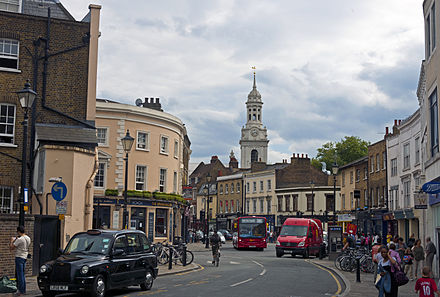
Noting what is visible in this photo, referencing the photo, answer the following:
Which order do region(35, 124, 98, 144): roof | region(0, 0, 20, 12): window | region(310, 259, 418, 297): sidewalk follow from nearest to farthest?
1. region(310, 259, 418, 297): sidewalk
2. region(35, 124, 98, 144): roof
3. region(0, 0, 20, 12): window

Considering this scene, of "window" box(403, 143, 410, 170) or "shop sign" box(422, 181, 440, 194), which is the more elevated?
"window" box(403, 143, 410, 170)

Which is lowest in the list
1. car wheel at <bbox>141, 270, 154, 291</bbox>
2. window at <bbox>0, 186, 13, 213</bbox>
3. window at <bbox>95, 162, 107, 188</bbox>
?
car wheel at <bbox>141, 270, 154, 291</bbox>

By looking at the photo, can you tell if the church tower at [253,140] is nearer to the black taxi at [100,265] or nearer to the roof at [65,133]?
the roof at [65,133]

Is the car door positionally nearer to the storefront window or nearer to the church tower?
the storefront window

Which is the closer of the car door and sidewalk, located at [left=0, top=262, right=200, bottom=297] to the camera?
the car door

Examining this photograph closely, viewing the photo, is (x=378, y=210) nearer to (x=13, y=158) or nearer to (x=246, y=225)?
(x=246, y=225)

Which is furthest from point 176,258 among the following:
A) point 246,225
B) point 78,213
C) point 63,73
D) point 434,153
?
point 246,225

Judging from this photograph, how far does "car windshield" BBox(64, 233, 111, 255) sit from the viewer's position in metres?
14.9

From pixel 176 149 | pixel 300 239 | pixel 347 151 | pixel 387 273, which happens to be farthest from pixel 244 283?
pixel 347 151

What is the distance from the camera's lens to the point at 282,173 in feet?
259

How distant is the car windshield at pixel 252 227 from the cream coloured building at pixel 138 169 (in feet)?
19.5

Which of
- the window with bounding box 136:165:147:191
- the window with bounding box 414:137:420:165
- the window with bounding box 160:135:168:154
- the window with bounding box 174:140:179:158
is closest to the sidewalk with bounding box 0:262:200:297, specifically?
the window with bounding box 136:165:147:191

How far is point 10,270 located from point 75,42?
1269 cm

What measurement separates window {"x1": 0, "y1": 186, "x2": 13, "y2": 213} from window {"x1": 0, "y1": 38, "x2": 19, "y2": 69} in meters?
5.51
